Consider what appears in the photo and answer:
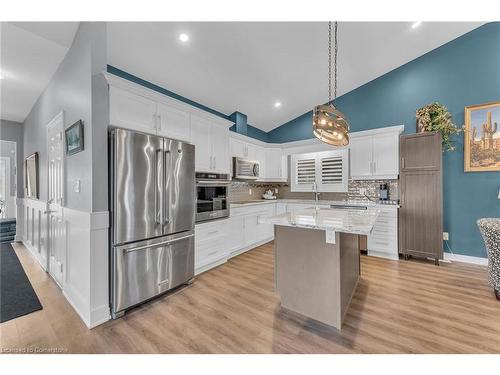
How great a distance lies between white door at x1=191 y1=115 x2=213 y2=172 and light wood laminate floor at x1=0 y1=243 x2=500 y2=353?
5.39 ft

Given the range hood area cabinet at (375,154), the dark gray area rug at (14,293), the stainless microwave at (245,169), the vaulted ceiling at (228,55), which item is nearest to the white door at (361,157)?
the range hood area cabinet at (375,154)

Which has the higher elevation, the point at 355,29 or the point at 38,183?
the point at 355,29

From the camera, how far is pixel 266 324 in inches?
77.9

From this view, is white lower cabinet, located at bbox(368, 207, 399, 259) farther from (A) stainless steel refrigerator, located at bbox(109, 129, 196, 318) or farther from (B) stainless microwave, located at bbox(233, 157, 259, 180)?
(A) stainless steel refrigerator, located at bbox(109, 129, 196, 318)

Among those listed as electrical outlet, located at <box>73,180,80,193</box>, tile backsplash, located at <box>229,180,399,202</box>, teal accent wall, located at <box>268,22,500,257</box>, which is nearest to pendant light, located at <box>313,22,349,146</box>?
electrical outlet, located at <box>73,180,80,193</box>

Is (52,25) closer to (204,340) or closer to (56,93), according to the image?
(56,93)

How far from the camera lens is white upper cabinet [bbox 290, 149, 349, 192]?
4461 millimetres

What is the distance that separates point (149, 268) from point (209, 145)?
74.6 inches

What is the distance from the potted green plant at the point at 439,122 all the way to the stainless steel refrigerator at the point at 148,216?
3762 millimetres

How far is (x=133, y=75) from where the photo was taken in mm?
3256

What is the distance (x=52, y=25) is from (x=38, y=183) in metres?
2.80

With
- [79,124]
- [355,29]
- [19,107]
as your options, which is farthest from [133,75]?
[355,29]

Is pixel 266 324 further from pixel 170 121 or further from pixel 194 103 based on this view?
pixel 194 103
